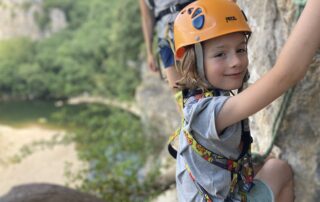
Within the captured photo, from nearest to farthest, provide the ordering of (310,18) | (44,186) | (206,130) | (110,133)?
(310,18), (206,130), (44,186), (110,133)

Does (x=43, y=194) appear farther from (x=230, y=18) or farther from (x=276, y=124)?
(x=230, y=18)

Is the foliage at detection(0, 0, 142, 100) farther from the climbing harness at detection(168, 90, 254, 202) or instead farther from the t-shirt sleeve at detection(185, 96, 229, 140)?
the t-shirt sleeve at detection(185, 96, 229, 140)

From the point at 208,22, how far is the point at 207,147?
512mm

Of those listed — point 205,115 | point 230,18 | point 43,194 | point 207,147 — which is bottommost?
point 43,194

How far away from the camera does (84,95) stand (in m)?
31.3

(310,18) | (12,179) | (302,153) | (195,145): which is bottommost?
(12,179)

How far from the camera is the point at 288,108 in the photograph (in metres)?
2.08

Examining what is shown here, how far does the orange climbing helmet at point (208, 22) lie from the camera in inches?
61.9

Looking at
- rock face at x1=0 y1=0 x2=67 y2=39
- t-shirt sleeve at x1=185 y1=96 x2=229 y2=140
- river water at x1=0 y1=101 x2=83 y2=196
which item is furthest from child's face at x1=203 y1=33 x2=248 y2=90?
rock face at x1=0 y1=0 x2=67 y2=39

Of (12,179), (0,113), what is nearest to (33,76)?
(0,113)

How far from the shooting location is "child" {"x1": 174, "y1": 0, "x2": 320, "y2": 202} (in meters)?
1.42

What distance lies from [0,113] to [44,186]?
93.2 ft

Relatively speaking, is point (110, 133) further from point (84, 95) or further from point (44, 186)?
point (84, 95)

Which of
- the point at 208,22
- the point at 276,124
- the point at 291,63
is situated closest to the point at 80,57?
the point at 276,124
